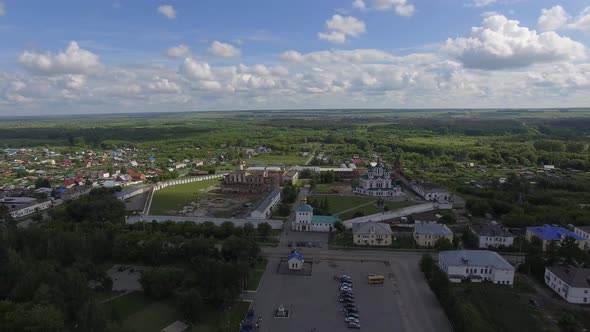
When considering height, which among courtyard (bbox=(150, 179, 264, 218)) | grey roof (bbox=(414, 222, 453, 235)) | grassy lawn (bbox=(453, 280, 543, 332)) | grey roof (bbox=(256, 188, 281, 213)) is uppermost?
grey roof (bbox=(256, 188, 281, 213))

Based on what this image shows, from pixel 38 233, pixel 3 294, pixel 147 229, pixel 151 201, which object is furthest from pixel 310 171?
pixel 3 294

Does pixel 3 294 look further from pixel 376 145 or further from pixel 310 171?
pixel 376 145

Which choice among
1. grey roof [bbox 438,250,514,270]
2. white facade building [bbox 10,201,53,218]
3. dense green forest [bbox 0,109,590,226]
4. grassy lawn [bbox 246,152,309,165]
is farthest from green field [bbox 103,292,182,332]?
grassy lawn [bbox 246,152,309,165]

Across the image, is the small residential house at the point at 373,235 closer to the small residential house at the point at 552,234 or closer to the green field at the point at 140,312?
the small residential house at the point at 552,234

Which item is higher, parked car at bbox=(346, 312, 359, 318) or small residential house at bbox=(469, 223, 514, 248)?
small residential house at bbox=(469, 223, 514, 248)

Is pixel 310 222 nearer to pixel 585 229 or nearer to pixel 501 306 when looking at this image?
pixel 501 306

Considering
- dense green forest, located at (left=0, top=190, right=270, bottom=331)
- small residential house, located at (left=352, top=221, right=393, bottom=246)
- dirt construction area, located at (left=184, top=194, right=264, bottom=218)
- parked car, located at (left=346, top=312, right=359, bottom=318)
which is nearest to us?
dense green forest, located at (left=0, top=190, right=270, bottom=331)

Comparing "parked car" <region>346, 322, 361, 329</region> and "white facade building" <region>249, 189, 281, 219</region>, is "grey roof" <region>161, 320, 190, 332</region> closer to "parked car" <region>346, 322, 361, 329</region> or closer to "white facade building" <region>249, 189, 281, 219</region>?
"parked car" <region>346, 322, 361, 329</region>
